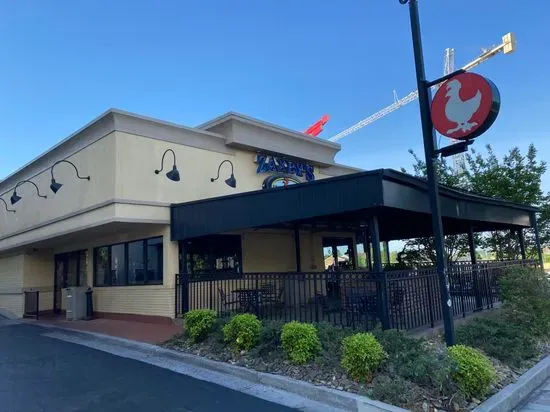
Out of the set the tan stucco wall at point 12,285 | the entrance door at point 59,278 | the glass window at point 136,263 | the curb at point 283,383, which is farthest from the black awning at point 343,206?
the tan stucco wall at point 12,285

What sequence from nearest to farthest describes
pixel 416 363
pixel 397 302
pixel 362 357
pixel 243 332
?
pixel 416 363
pixel 362 357
pixel 243 332
pixel 397 302

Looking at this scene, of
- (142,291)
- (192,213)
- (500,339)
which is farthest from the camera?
(142,291)

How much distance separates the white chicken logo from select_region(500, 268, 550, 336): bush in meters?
4.27

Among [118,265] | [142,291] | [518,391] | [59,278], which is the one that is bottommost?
[518,391]

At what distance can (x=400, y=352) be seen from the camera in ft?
19.4

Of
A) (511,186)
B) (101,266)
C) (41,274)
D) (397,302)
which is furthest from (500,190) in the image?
(41,274)

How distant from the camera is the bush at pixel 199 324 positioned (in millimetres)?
8602

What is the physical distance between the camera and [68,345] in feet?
33.9

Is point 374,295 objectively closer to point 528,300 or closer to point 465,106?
point 528,300

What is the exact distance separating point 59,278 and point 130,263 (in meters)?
6.58

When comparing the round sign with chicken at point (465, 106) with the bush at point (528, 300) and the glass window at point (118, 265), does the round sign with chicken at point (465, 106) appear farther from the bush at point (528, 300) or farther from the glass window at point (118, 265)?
the glass window at point (118, 265)

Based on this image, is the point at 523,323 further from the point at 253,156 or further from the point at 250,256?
the point at 253,156

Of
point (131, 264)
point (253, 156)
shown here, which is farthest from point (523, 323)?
point (131, 264)

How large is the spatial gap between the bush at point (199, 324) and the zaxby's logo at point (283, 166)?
7324 mm
